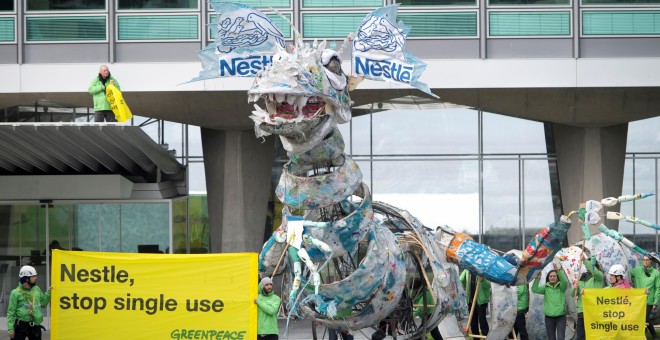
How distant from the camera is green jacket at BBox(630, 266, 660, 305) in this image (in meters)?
20.5

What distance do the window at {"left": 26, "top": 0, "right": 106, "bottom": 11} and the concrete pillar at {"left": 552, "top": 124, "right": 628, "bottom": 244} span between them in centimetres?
1006

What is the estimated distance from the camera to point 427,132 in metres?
29.9

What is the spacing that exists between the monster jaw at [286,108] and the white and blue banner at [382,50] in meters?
1.57

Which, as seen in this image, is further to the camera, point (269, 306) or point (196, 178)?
point (196, 178)

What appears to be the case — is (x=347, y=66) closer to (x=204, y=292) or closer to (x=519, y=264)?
(x=204, y=292)

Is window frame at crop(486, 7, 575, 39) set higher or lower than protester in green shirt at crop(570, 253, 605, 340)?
higher

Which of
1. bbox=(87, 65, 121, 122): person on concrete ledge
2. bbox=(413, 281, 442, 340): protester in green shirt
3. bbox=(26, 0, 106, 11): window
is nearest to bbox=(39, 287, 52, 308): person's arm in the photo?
bbox=(413, 281, 442, 340): protester in green shirt

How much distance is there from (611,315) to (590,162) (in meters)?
9.68

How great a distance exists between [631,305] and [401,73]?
7223 mm

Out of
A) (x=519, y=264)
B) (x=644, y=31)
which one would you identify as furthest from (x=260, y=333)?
(x=644, y=31)

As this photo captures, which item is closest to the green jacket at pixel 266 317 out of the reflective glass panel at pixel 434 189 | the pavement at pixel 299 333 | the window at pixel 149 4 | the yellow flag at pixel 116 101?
the pavement at pixel 299 333

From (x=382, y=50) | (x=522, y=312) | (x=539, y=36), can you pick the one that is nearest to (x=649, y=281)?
(x=522, y=312)

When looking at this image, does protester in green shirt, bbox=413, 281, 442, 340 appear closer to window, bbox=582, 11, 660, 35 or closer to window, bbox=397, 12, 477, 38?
window, bbox=397, 12, 477, 38

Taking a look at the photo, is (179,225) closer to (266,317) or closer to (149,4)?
(149,4)
